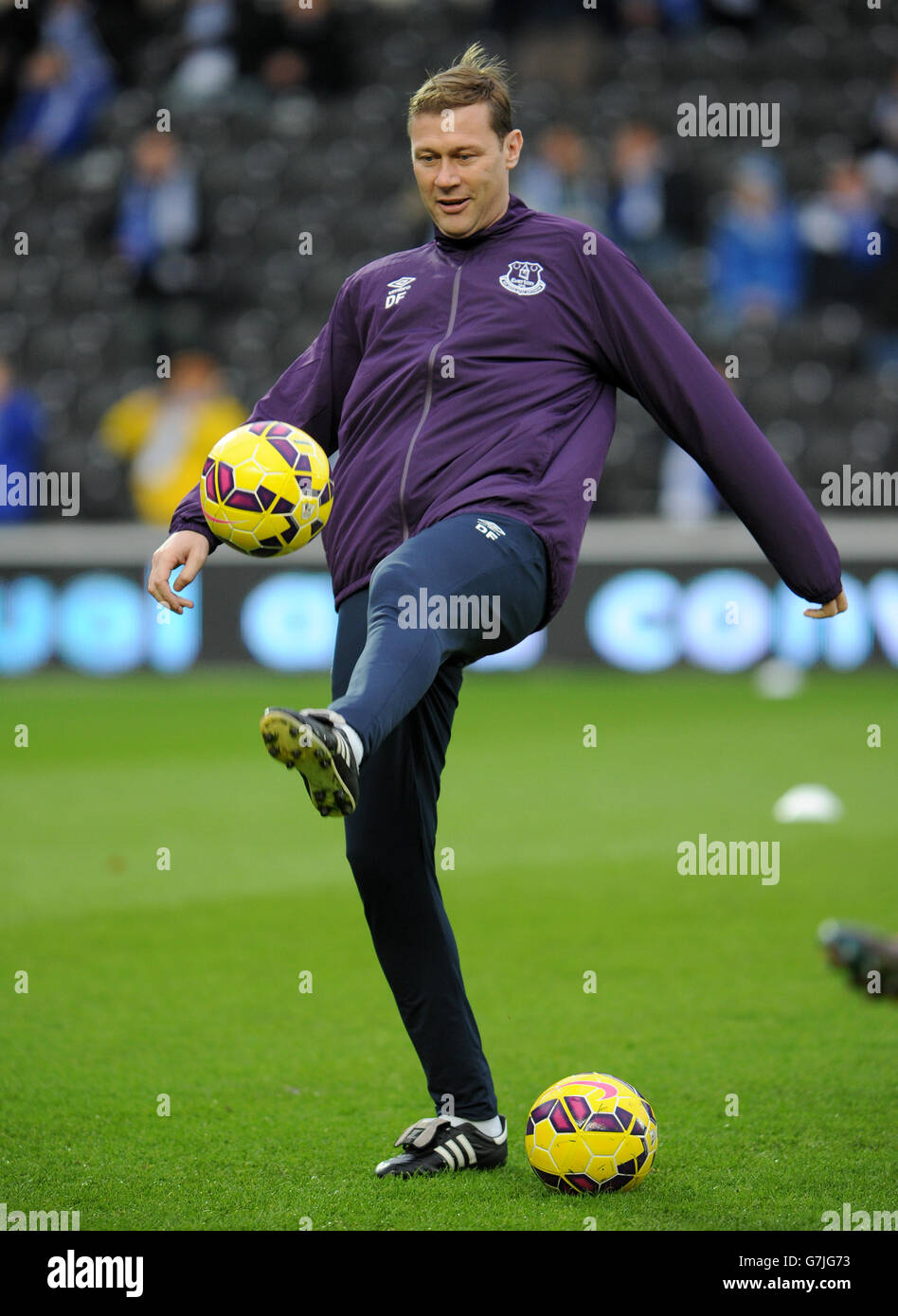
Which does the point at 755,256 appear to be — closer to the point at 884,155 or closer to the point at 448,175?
the point at 884,155

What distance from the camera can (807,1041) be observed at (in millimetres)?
5148

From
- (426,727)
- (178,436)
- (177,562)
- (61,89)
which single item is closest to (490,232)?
(177,562)

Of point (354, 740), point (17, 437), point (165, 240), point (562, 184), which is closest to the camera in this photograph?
point (354, 740)

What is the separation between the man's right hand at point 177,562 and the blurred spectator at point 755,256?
12.0 meters

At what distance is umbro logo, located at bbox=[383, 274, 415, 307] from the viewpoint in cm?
411

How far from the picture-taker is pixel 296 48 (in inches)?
730

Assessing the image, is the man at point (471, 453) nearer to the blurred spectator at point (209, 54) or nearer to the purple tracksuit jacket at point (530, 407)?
the purple tracksuit jacket at point (530, 407)

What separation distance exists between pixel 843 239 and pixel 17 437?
7.44 metres

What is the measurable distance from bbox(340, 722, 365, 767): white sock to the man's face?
1335 millimetres

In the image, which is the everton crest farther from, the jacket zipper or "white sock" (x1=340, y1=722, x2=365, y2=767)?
"white sock" (x1=340, y1=722, x2=365, y2=767)

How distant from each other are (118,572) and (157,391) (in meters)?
2.45

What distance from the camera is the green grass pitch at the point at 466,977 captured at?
387cm

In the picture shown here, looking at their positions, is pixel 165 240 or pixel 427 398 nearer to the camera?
pixel 427 398

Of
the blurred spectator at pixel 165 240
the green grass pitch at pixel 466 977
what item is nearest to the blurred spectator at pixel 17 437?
the blurred spectator at pixel 165 240
